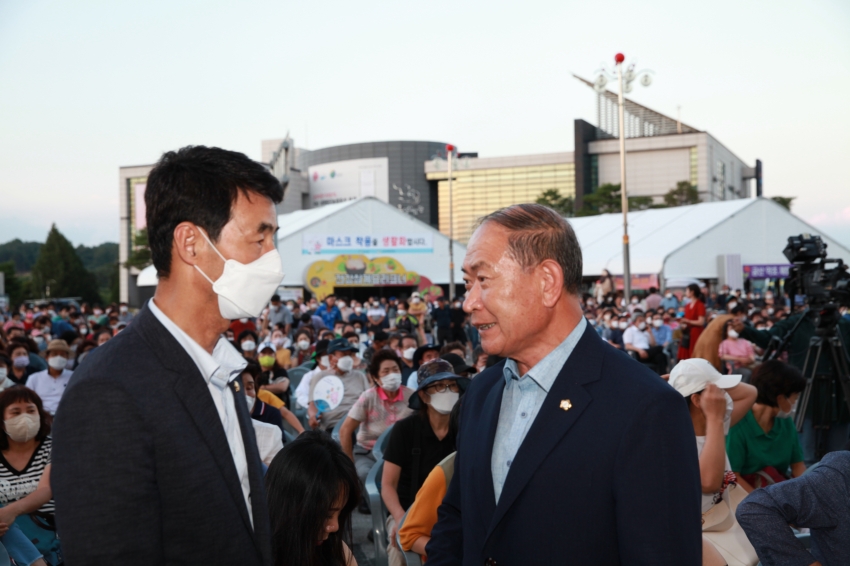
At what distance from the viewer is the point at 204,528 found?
151 cm

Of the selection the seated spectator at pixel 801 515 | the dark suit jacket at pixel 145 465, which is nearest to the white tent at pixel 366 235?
the seated spectator at pixel 801 515

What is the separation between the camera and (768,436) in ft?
15.5

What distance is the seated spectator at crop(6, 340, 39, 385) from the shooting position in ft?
30.8

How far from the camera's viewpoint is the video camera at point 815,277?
7.17 metres

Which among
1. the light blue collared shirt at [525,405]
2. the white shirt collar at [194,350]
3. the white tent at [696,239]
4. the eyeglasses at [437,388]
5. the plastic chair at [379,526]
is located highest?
the white tent at [696,239]

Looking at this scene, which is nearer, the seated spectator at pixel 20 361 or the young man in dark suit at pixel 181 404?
the young man in dark suit at pixel 181 404

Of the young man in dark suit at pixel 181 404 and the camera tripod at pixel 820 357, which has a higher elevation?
the young man in dark suit at pixel 181 404

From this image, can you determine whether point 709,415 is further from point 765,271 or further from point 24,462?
point 765,271

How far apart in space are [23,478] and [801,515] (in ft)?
14.6

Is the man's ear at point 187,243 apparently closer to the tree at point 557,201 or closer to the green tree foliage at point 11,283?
the tree at point 557,201

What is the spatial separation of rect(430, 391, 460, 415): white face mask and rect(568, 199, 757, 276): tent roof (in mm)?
26741

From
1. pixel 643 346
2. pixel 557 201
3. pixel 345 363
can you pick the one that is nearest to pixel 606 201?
pixel 557 201

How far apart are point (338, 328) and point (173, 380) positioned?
1326 cm

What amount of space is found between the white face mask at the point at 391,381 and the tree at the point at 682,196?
2564 inches
